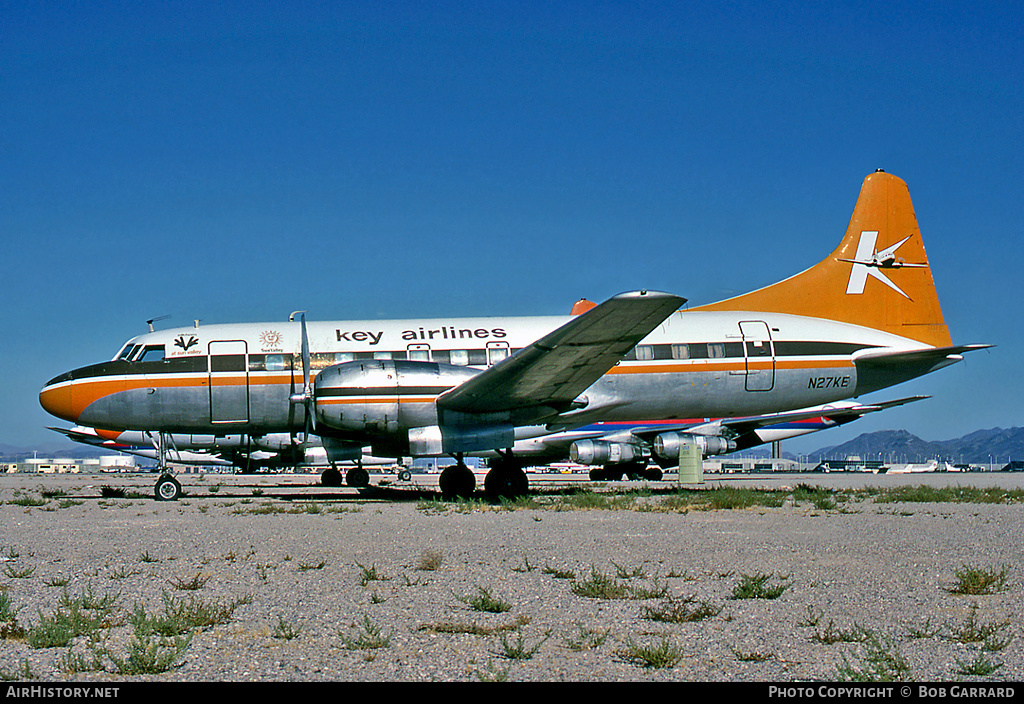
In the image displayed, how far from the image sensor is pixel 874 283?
21.2 meters

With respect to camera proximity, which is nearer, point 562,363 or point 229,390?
point 562,363

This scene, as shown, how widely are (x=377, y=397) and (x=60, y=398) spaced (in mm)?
7965

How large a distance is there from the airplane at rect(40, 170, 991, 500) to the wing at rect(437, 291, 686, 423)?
8 cm

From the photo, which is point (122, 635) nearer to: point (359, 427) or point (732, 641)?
point (732, 641)

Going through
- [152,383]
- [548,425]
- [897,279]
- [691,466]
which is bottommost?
[691,466]

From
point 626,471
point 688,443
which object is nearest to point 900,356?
point 688,443

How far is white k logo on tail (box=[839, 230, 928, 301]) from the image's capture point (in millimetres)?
21203

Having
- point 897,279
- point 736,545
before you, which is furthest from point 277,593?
point 897,279

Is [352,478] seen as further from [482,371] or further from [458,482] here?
[482,371]

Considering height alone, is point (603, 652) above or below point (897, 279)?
below

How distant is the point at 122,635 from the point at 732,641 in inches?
149

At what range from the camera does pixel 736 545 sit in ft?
31.5

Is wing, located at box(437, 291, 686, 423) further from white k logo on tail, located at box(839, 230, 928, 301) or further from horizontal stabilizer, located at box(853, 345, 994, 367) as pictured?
white k logo on tail, located at box(839, 230, 928, 301)

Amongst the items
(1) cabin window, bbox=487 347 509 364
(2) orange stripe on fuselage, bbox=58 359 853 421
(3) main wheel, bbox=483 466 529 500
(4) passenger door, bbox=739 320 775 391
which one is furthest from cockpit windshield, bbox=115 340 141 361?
(4) passenger door, bbox=739 320 775 391
